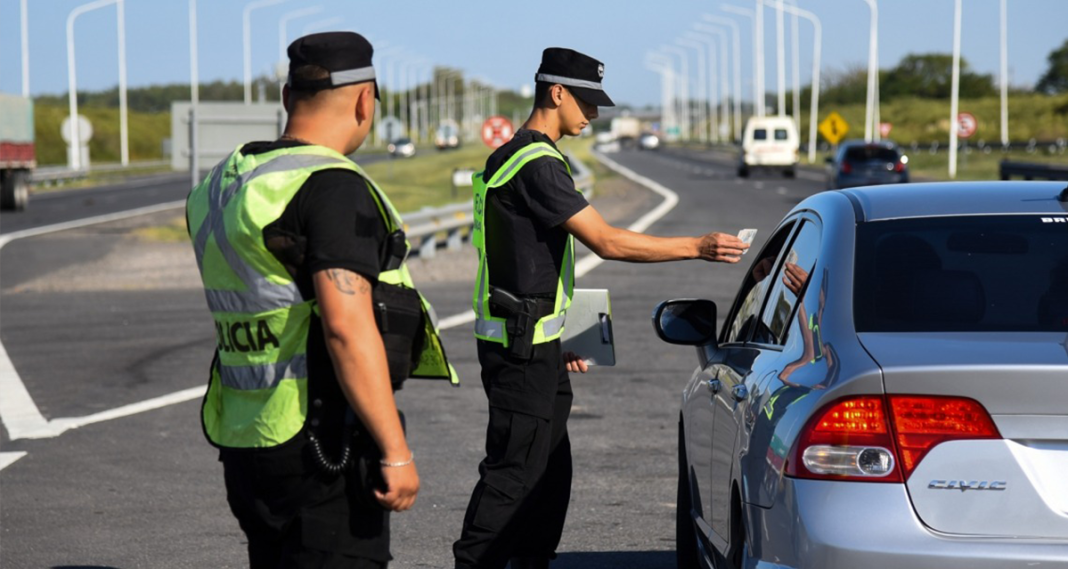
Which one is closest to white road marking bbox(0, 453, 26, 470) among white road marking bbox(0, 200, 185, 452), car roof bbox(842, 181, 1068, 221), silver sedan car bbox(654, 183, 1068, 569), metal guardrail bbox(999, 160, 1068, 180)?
white road marking bbox(0, 200, 185, 452)

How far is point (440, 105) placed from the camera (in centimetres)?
17312

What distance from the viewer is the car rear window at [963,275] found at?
13.8ft

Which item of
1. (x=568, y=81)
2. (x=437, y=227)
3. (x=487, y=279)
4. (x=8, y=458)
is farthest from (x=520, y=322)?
(x=437, y=227)

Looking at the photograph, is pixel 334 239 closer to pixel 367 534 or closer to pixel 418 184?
pixel 367 534

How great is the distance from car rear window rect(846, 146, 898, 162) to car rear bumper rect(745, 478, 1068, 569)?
36.9m

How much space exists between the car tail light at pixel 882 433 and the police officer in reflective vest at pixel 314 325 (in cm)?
90

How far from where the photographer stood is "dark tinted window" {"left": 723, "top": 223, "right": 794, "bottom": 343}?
5406 millimetres

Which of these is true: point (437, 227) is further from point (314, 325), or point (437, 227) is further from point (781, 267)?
point (314, 325)

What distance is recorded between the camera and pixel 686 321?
5.52 m

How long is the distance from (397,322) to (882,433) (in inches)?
43.2

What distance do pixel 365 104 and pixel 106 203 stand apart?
1670 inches

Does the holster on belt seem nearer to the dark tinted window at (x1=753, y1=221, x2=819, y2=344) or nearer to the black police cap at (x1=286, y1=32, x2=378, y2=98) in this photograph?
the dark tinted window at (x1=753, y1=221, x2=819, y2=344)

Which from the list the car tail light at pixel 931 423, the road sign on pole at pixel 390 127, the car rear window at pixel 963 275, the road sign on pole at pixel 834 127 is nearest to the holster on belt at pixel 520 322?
the car rear window at pixel 963 275

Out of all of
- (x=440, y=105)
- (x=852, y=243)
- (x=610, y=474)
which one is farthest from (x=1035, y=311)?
(x=440, y=105)
